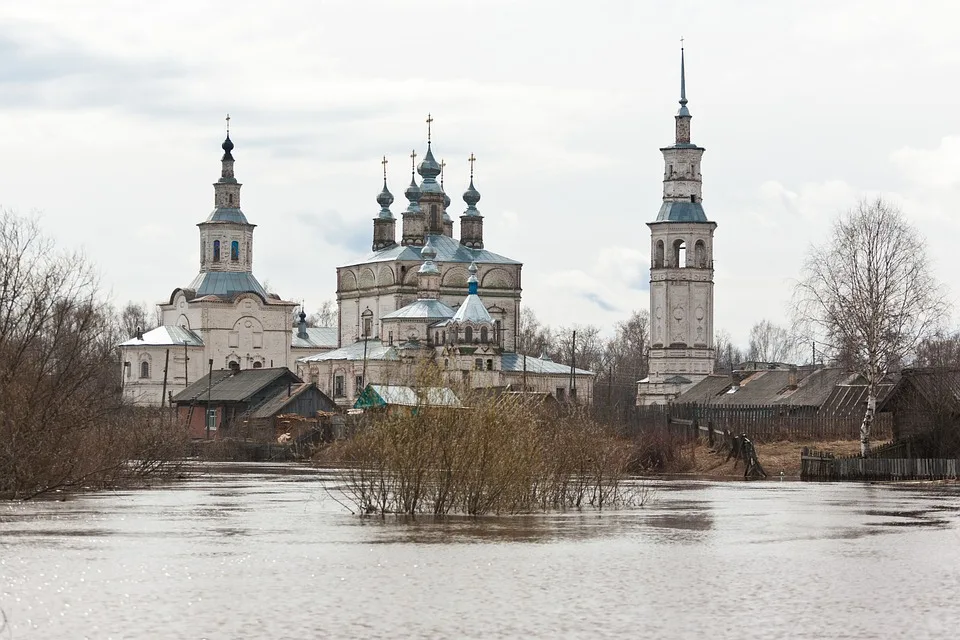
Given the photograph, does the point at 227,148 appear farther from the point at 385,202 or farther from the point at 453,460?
the point at 453,460

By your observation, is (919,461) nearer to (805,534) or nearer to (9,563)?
(805,534)

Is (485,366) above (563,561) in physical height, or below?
above

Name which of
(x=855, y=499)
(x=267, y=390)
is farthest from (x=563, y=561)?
(x=267, y=390)

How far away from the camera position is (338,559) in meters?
20.7

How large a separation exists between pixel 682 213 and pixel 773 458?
4605 cm

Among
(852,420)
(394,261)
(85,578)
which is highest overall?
(394,261)

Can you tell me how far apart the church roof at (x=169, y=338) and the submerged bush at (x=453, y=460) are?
72.0 metres

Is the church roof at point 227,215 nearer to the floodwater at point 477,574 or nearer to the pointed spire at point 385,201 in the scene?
the pointed spire at point 385,201

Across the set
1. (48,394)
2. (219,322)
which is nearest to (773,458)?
(48,394)

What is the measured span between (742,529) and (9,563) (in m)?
11.3

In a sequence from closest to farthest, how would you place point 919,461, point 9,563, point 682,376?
point 9,563
point 919,461
point 682,376

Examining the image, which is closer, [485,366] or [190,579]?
[190,579]

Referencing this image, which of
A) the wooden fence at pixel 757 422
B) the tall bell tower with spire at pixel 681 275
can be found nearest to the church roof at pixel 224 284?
the tall bell tower with spire at pixel 681 275

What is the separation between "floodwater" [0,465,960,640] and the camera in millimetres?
Result: 15516
